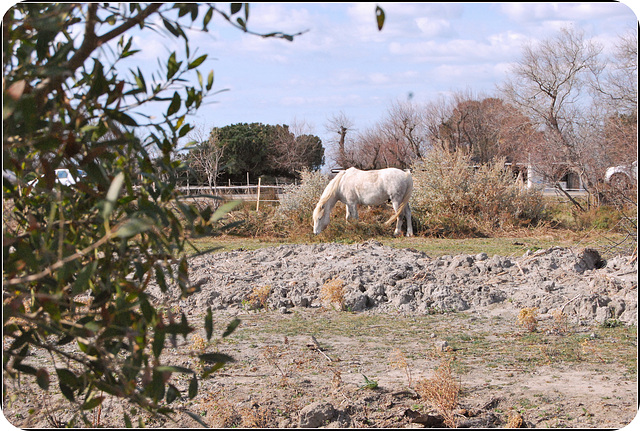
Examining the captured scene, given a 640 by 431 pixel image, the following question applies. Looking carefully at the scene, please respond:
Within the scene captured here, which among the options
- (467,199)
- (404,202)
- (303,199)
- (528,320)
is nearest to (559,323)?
(528,320)

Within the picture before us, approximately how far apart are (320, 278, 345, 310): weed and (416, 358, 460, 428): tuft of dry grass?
11.2 feet

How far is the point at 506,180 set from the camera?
1705 cm

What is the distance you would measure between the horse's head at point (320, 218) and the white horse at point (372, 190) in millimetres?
220

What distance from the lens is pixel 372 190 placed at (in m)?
16.3

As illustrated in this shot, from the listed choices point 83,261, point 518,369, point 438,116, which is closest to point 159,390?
point 83,261

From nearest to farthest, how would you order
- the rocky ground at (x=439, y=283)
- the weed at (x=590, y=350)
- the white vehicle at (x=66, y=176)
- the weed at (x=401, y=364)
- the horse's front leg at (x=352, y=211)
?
the white vehicle at (x=66, y=176) → the weed at (x=401, y=364) → the weed at (x=590, y=350) → the rocky ground at (x=439, y=283) → the horse's front leg at (x=352, y=211)

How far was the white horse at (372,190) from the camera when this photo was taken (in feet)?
52.7

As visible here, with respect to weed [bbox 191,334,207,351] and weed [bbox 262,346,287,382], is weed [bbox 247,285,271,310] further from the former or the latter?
weed [bbox 191,334,207,351]

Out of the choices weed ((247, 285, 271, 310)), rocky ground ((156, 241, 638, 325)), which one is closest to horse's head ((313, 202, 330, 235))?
rocky ground ((156, 241, 638, 325))

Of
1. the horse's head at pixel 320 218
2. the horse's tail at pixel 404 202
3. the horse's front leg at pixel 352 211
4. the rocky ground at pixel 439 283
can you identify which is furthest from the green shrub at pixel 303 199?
the rocky ground at pixel 439 283

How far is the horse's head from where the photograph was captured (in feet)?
51.4

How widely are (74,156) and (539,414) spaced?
10.8 ft

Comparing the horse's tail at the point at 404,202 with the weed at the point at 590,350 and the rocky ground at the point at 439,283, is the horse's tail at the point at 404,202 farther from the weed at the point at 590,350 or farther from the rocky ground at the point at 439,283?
the weed at the point at 590,350

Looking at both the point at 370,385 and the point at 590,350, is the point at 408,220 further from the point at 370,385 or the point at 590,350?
the point at 370,385
